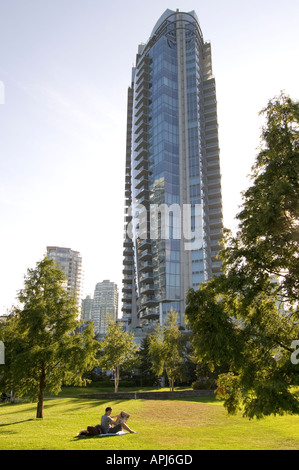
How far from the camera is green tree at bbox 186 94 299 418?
11.3 meters

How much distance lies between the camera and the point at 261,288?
39.5 ft

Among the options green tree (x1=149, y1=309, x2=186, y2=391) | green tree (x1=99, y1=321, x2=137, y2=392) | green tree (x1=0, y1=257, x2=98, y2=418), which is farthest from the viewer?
green tree (x1=149, y1=309, x2=186, y2=391)

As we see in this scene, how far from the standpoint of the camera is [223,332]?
448 inches

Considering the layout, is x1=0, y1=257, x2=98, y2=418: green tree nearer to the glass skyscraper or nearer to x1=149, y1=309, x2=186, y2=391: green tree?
x1=149, y1=309, x2=186, y2=391: green tree

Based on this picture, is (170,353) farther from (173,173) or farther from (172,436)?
(173,173)

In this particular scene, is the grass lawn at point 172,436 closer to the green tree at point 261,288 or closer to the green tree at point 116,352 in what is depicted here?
the green tree at point 261,288

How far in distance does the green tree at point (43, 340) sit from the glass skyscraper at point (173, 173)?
68502mm

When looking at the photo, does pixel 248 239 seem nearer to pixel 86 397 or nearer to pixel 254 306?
pixel 254 306

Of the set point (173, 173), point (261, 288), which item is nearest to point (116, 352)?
point (261, 288)

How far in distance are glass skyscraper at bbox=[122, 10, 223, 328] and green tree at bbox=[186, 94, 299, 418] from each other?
77.0 metres

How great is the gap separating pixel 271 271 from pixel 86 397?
32.6m

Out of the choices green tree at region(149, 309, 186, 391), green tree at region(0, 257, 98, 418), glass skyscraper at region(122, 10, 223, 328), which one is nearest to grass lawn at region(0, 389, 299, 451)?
green tree at region(0, 257, 98, 418)
